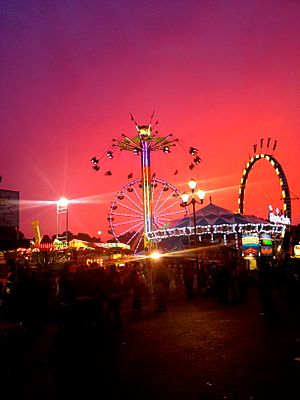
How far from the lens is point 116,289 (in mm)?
12516

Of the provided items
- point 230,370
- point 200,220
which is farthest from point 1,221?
point 200,220

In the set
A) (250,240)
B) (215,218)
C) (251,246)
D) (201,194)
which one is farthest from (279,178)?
(201,194)

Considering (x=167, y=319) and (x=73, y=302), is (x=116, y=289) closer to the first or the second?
(x=167, y=319)

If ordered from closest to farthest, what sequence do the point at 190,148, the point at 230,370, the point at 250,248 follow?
1. the point at 230,370
2. the point at 250,248
3. the point at 190,148

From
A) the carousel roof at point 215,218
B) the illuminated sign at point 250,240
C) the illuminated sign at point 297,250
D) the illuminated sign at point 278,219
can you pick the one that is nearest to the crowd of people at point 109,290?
the illuminated sign at point 297,250

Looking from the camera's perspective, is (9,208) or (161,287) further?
(161,287)

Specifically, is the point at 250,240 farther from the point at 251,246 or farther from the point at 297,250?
the point at 297,250

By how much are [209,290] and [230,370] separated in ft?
43.1

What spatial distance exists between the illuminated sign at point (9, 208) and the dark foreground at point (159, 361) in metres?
2.76

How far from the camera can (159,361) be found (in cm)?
723

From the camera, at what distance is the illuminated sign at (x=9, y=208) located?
31.8 feet

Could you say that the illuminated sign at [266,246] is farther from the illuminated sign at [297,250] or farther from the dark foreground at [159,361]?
the dark foreground at [159,361]

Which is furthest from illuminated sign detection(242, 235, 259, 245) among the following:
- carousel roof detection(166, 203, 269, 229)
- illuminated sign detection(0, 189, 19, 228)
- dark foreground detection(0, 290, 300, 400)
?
illuminated sign detection(0, 189, 19, 228)

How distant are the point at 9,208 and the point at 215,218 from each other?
20.1 metres
